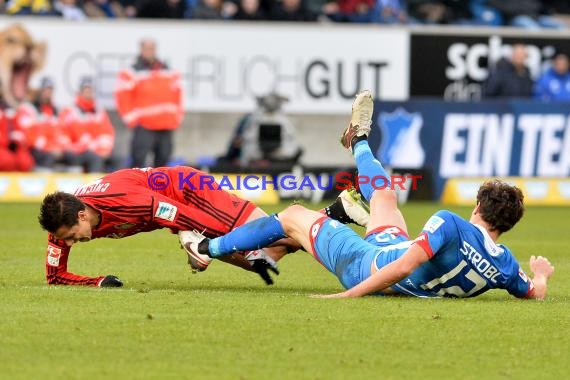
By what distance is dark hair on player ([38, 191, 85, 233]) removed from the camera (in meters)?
9.66

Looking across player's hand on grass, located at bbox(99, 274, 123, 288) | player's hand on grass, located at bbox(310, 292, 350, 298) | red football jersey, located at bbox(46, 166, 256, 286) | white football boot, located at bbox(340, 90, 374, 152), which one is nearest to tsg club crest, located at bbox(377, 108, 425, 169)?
white football boot, located at bbox(340, 90, 374, 152)

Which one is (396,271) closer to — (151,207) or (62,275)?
(151,207)

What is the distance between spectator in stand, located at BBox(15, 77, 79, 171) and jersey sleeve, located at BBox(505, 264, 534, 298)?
1511 cm

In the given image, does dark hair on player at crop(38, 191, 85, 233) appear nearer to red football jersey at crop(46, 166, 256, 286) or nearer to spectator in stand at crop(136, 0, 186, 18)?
red football jersey at crop(46, 166, 256, 286)

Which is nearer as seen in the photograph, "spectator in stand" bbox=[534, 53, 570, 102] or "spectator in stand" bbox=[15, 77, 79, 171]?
"spectator in stand" bbox=[15, 77, 79, 171]

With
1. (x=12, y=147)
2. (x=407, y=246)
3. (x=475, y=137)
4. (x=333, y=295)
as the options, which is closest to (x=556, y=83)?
(x=475, y=137)

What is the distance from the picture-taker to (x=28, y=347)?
24.6ft

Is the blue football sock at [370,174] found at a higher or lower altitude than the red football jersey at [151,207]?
higher

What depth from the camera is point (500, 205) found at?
907 cm

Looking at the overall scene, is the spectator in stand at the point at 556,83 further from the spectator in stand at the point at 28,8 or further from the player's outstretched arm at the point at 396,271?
the player's outstretched arm at the point at 396,271

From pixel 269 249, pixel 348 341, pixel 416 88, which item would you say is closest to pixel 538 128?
pixel 416 88

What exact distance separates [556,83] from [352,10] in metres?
4.49

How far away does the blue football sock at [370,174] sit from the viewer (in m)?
10.1

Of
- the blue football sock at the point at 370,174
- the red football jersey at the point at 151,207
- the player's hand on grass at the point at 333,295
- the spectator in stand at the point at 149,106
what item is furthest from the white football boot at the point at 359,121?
the spectator in stand at the point at 149,106
